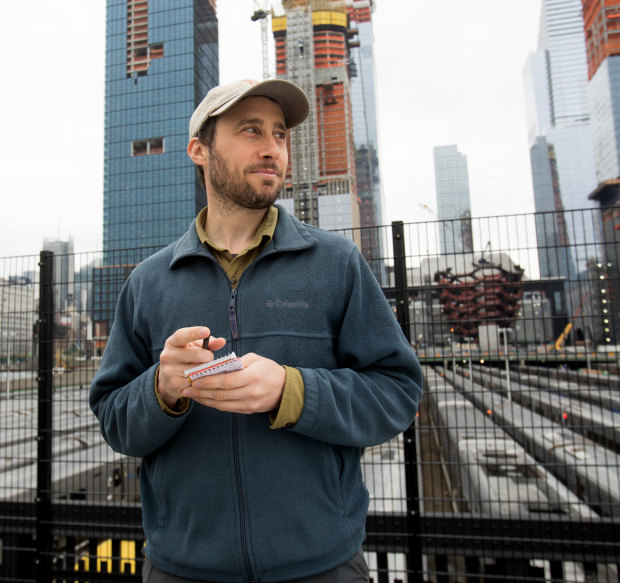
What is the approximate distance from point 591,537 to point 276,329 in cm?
299

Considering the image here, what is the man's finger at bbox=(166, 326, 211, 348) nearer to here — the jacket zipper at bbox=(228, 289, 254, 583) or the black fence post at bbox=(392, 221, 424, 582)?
the jacket zipper at bbox=(228, 289, 254, 583)

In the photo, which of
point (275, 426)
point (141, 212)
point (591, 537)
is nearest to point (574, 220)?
point (591, 537)

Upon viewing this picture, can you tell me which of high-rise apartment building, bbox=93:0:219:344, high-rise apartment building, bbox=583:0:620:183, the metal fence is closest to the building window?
high-rise apartment building, bbox=93:0:219:344

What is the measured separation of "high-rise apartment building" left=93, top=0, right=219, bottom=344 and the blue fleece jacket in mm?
66700

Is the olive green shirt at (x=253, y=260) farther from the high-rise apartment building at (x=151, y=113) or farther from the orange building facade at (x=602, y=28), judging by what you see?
the orange building facade at (x=602, y=28)

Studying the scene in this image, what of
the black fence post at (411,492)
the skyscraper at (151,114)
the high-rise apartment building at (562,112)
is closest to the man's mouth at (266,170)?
the black fence post at (411,492)

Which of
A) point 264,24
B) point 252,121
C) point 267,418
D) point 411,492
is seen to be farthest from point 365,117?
point 267,418

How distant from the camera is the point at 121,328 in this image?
120cm

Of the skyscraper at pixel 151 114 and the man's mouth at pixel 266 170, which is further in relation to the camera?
the skyscraper at pixel 151 114

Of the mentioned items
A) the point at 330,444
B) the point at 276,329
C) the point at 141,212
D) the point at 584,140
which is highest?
the point at 584,140

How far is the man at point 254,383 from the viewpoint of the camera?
0.90m

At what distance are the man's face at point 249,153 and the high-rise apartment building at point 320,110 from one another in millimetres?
72436

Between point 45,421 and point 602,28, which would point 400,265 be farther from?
point 602,28

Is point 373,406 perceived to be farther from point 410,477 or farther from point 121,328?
point 410,477
